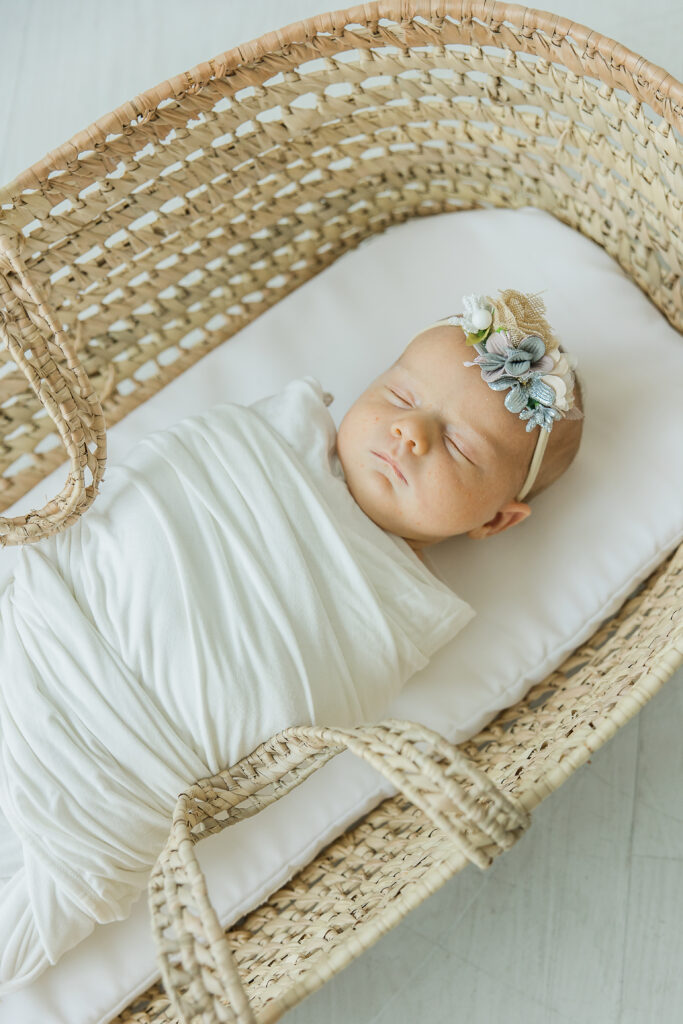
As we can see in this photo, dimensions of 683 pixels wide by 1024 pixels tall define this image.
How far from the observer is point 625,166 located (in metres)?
1.15

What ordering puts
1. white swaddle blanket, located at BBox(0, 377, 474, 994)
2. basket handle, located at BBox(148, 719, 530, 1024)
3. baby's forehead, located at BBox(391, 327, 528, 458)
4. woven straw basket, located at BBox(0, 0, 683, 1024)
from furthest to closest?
baby's forehead, located at BBox(391, 327, 528, 458) < white swaddle blanket, located at BBox(0, 377, 474, 994) < woven straw basket, located at BBox(0, 0, 683, 1024) < basket handle, located at BBox(148, 719, 530, 1024)

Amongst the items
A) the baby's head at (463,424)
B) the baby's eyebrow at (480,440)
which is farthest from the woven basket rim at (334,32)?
the baby's eyebrow at (480,440)

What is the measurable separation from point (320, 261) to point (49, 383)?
63 cm

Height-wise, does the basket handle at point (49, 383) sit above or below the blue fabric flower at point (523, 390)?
above

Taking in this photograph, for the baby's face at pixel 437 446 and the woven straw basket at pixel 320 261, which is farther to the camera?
the baby's face at pixel 437 446

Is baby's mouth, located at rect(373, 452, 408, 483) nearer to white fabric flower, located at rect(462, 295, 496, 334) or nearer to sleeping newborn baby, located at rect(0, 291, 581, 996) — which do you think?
sleeping newborn baby, located at rect(0, 291, 581, 996)

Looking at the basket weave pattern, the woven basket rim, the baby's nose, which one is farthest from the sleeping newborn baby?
the woven basket rim

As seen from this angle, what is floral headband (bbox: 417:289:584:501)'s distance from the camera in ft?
3.34

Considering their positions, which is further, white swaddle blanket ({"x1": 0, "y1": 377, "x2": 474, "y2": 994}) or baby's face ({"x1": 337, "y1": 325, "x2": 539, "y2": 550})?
baby's face ({"x1": 337, "y1": 325, "x2": 539, "y2": 550})

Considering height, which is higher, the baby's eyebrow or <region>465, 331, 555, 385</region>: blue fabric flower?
<region>465, 331, 555, 385</region>: blue fabric flower

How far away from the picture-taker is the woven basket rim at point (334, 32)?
100 cm

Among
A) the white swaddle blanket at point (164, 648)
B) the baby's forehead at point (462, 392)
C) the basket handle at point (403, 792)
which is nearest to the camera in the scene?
the basket handle at point (403, 792)

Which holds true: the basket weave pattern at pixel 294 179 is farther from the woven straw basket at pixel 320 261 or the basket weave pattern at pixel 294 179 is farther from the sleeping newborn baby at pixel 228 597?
the sleeping newborn baby at pixel 228 597

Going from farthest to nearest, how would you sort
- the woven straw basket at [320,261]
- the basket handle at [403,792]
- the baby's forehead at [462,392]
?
1. the baby's forehead at [462,392]
2. the woven straw basket at [320,261]
3. the basket handle at [403,792]
